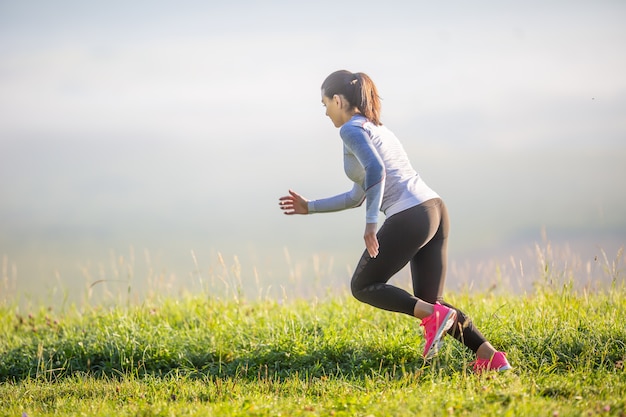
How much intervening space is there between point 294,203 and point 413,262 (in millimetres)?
1042

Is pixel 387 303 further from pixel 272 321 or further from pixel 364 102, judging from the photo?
pixel 272 321

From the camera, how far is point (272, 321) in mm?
7359

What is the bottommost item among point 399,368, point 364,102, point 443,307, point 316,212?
point 399,368

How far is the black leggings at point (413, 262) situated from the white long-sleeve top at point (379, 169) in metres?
0.09

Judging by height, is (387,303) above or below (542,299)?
above

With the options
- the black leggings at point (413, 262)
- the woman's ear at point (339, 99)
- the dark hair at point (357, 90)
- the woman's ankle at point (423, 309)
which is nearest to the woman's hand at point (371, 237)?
the black leggings at point (413, 262)

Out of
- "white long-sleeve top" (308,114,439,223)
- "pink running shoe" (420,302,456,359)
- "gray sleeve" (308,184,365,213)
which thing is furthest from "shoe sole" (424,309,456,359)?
"gray sleeve" (308,184,365,213)

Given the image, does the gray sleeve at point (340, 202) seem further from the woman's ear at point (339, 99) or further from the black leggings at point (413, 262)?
the woman's ear at point (339, 99)

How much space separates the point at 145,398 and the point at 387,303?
1925 millimetres

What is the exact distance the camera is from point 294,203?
231 inches

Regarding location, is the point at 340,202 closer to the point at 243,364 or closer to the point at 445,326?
the point at 445,326

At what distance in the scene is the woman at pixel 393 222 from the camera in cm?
521

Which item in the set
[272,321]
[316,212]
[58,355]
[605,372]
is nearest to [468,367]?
[605,372]

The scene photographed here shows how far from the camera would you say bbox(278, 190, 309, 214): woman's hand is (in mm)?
→ 5840
